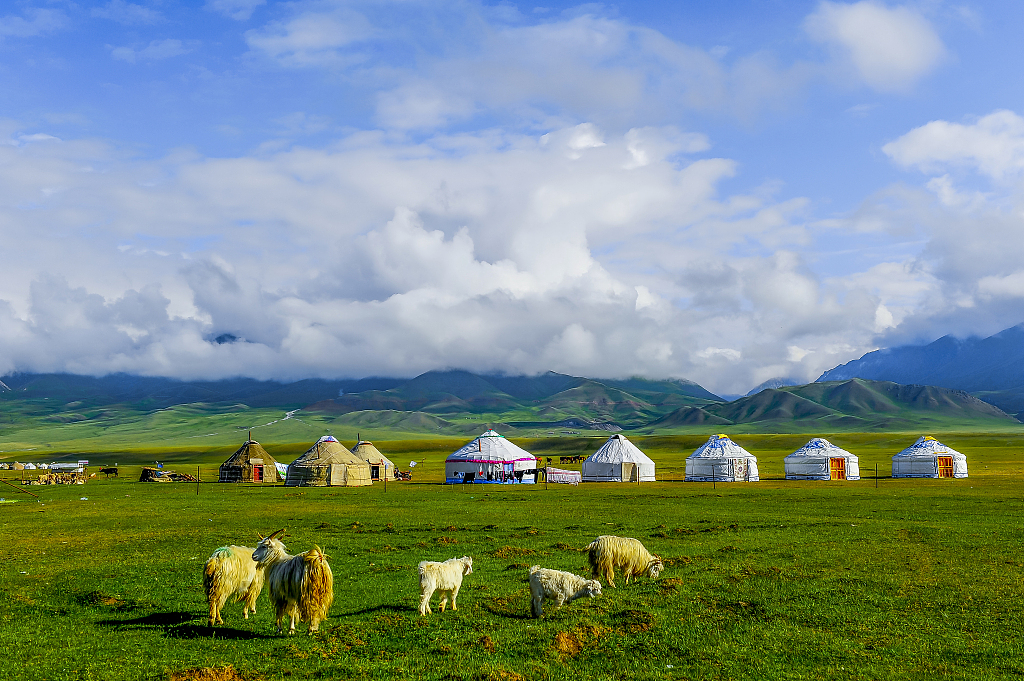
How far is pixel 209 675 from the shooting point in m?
11.1

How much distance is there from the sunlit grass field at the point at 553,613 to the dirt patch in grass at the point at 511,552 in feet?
0.23

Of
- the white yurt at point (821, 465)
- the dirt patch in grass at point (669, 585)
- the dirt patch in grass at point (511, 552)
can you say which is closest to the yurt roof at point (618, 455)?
the white yurt at point (821, 465)

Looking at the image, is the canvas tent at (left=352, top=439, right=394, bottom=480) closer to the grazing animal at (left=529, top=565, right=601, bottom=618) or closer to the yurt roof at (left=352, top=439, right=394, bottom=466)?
the yurt roof at (left=352, top=439, right=394, bottom=466)

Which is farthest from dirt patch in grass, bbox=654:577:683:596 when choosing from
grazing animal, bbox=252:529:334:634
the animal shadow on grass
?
grazing animal, bbox=252:529:334:634

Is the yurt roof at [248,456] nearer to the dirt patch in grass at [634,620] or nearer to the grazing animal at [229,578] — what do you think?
the grazing animal at [229,578]

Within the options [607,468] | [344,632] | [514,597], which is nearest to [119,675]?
[344,632]

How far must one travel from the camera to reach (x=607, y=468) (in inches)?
2842

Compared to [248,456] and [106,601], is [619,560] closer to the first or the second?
[106,601]

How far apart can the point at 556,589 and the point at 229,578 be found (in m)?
6.32

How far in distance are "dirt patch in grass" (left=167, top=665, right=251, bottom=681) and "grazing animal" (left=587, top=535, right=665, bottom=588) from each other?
8788 millimetres

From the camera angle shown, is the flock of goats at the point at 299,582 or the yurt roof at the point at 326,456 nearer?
the flock of goats at the point at 299,582

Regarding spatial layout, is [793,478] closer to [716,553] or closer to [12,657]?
[716,553]

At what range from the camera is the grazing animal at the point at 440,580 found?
14.7 meters

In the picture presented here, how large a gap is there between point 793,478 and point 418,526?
5129 centimetres
